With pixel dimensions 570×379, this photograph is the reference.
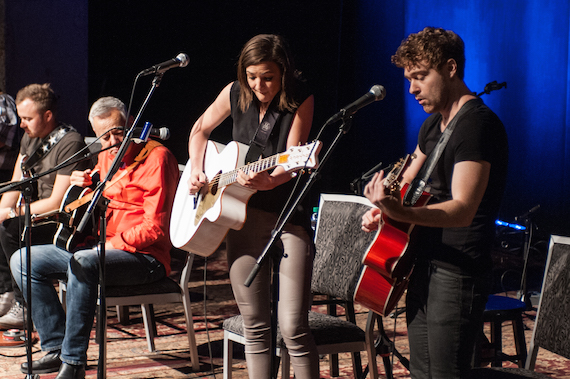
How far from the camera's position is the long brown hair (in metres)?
2.30

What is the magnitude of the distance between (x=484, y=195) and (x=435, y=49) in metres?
0.44

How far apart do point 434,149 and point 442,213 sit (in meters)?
0.26

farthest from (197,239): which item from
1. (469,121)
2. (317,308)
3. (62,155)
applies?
(317,308)

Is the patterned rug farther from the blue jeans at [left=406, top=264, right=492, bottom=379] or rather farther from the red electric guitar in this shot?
the blue jeans at [left=406, top=264, right=492, bottom=379]

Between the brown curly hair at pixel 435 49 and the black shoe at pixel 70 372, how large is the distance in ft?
7.05

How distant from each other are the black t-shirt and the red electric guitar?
6 centimetres

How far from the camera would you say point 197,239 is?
8.30ft

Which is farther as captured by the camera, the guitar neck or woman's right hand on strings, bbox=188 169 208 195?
woman's right hand on strings, bbox=188 169 208 195

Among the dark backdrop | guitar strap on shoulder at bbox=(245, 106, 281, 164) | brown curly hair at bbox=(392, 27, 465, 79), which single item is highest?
the dark backdrop

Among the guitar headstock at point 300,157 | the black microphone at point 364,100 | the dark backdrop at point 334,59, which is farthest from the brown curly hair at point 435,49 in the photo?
the dark backdrop at point 334,59

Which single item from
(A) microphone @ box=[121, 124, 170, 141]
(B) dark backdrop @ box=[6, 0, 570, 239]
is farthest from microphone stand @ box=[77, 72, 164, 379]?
(B) dark backdrop @ box=[6, 0, 570, 239]

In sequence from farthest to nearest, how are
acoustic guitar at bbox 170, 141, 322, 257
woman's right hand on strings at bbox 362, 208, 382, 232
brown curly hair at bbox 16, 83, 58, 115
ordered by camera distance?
brown curly hair at bbox 16, 83, 58, 115, acoustic guitar at bbox 170, 141, 322, 257, woman's right hand on strings at bbox 362, 208, 382, 232

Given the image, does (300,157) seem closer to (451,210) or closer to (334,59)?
(451,210)

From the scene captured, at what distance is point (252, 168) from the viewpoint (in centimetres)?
231
